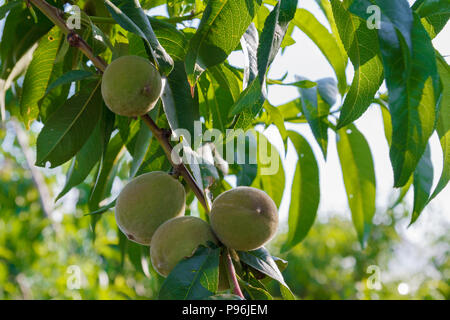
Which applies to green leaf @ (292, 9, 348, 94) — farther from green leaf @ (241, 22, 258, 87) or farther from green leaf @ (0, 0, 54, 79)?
green leaf @ (0, 0, 54, 79)

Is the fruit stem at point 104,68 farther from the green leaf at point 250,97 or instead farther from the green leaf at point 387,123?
the green leaf at point 387,123

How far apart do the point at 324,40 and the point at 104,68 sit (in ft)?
2.02

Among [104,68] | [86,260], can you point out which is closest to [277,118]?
[104,68]

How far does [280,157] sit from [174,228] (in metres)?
0.72

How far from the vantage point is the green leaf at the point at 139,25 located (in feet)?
2.61

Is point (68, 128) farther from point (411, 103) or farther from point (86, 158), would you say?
point (411, 103)

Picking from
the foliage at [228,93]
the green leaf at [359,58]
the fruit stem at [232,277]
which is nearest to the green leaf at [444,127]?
the foliage at [228,93]

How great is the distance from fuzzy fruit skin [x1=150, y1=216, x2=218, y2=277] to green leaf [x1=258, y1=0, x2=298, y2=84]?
0.89 ft

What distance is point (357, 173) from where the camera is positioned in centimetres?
155

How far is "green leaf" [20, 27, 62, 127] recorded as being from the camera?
1.23 m

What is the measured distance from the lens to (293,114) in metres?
1.52

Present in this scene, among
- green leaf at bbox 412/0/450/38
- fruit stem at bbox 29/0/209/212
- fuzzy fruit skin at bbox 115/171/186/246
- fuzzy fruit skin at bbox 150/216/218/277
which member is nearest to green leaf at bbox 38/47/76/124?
fruit stem at bbox 29/0/209/212

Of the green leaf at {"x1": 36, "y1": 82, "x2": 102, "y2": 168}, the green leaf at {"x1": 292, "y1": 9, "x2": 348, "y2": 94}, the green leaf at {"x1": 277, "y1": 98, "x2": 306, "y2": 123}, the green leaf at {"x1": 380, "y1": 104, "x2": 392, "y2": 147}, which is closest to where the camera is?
the green leaf at {"x1": 36, "y1": 82, "x2": 102, "y2": 168}
